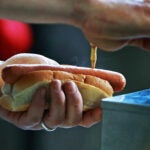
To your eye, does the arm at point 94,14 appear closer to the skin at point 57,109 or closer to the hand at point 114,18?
→ the hand at point 114,18

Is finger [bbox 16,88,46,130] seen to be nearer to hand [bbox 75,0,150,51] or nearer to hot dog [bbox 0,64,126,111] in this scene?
hot dog [bbox 0,64,126,111]

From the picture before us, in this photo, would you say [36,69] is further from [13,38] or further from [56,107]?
[13,38]

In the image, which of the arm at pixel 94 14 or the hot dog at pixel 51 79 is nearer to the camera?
the arm at pixel 94 14

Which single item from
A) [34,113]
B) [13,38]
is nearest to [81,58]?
[13,38]

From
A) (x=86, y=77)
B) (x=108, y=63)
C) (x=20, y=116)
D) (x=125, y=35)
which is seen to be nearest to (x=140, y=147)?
(x=125, y=35)

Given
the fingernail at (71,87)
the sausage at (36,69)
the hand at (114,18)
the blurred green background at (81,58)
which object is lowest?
the blurred green background at (81,58)

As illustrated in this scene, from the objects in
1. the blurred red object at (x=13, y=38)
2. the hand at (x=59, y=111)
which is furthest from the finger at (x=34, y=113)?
the blurred red object at (x=13, y=38)

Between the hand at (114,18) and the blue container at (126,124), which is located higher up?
the hand at (114,18)
